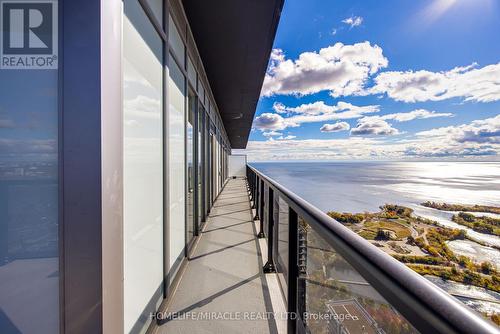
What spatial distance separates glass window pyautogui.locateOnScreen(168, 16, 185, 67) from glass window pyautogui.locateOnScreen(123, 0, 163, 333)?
307 mm

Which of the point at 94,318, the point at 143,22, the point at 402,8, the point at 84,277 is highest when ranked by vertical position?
the point at 402,8

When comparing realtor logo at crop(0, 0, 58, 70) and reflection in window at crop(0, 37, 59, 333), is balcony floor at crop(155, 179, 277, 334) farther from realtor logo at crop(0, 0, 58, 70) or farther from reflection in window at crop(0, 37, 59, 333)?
realtor logo at crop(0, 0, 58, 70)

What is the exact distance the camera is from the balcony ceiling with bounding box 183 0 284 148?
88.4 inches

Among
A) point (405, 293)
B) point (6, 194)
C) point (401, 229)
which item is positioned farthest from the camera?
point (401, 229)

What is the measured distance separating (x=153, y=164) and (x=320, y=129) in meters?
39.7

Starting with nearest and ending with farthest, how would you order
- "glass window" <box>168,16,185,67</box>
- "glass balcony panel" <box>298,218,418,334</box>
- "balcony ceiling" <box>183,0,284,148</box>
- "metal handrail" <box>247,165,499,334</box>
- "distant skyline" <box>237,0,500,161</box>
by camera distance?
"metal handrail" <box>247,165,499,334</box>
"glass balcony panel" <box>298,218,418,334</box>
"glass window" <box>168,16,185,67</box>
"balcony ceiling" <box>183,0,284,148</box>
"distant skyline" <box>237,0,500,161</box>

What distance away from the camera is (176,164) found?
7.50 ft

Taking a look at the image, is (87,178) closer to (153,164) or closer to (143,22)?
(153,164)

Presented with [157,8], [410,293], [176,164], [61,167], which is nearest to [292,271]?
[410,293]

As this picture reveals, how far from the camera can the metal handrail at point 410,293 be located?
0.38 meters

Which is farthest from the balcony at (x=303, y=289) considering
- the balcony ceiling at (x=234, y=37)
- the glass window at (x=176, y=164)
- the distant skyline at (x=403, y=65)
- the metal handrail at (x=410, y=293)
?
the distant skyline at (x=403, y=65)

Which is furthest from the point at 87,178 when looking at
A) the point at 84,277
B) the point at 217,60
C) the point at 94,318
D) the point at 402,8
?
the point at 402,8

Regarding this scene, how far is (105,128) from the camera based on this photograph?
0.97 meters

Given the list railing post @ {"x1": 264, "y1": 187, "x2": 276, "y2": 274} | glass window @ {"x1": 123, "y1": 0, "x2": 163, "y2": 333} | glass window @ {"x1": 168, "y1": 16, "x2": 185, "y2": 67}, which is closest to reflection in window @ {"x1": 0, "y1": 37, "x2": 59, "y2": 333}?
glass window @ {"x1": 123, "y1": 0, "x2": 163, "y2": 333}
